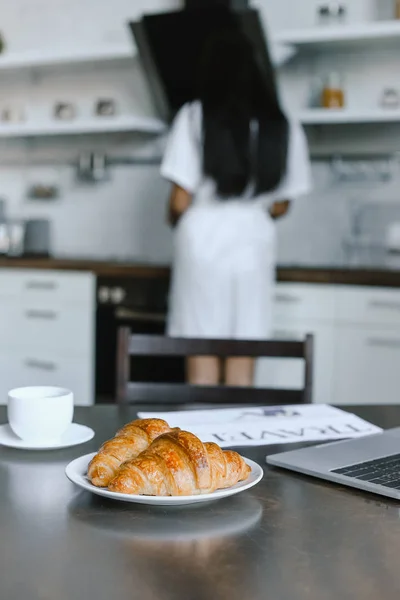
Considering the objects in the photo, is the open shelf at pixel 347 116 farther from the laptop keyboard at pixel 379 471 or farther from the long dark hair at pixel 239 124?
the laptop keyboard at pixel 379 471

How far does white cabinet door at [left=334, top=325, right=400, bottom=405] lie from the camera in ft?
10.3

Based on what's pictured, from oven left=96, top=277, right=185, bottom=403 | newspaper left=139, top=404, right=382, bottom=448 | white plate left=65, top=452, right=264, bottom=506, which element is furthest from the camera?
oven left=96, top=277, right=185, bottom=403

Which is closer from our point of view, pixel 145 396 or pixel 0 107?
pixel 145 396

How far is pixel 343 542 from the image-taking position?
0.76 metres

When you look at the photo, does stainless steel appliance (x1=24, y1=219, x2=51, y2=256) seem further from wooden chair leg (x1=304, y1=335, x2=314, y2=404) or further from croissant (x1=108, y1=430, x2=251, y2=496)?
croissant (x1=108, y1=430, x2=251, y2=496)

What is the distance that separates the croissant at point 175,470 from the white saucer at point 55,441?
0.81 feet

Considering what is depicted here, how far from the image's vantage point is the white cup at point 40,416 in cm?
104

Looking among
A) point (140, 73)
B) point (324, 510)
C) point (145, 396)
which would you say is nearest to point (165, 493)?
point (324, 510)

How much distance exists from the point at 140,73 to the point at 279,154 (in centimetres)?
136

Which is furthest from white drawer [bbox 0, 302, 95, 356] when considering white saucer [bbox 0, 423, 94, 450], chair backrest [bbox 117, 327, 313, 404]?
white saucer [bbox 0, 423, 94, 450]

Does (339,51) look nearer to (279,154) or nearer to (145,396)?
(279,154)

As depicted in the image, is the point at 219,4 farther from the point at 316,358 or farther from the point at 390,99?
the point at 316,358

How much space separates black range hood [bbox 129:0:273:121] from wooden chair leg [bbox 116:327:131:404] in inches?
83.7

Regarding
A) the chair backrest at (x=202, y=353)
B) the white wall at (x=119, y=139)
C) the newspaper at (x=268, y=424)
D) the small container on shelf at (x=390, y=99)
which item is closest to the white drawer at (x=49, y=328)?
the white wall at (x=119, y=139)
